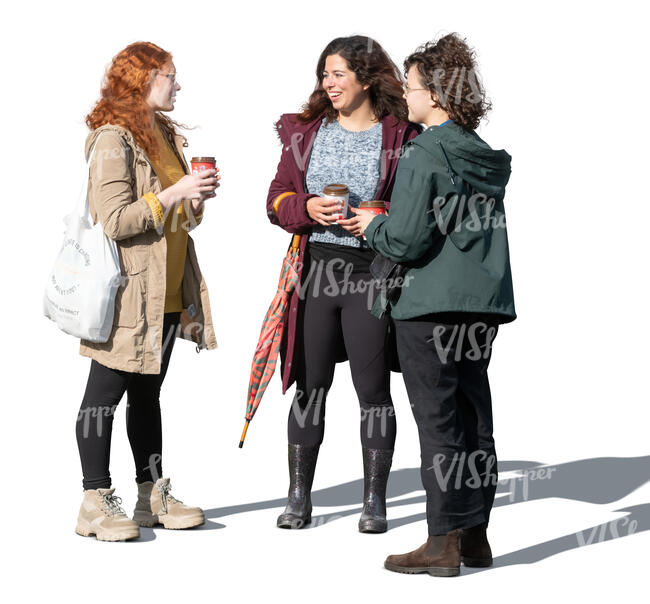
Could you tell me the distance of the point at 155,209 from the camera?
6.34 m

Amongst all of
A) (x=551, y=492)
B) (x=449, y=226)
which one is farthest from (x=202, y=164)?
(x=551, y=492)

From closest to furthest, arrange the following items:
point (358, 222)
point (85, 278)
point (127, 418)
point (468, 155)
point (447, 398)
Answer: point (468, 155)
point (447, 398)
point (358, 222)
point (85, 278)
point (127, 418)

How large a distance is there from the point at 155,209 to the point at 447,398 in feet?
5.55

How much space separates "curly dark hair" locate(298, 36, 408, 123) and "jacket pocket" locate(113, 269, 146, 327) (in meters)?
1.23

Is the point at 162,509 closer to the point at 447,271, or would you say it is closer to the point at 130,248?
the point at 130,248

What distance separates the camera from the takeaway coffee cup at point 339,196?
632 centimetres

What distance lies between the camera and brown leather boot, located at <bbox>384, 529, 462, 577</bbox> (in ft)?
19.3

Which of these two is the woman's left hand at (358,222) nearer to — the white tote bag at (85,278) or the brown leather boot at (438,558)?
the white tote bag at (85,278)

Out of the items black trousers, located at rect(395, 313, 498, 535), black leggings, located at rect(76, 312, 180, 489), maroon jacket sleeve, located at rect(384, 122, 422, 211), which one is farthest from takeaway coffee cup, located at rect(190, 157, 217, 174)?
black trousers, located at rect(395, 313, 498, 535)

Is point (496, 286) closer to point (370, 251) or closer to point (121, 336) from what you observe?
point (370, 251)

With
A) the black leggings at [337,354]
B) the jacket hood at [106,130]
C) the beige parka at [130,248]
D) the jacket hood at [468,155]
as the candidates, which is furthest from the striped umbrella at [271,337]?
the jacket hood at [468,155]

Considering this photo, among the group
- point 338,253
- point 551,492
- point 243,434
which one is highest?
point 338,253

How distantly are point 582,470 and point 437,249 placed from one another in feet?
8.86

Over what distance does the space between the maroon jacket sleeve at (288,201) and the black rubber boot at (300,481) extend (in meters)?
1.16
